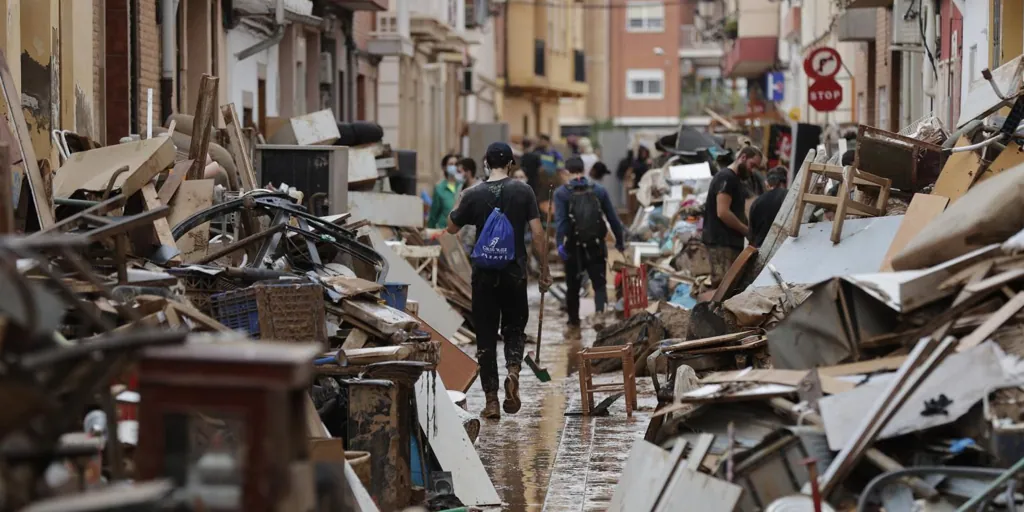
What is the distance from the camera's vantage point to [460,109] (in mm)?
46062

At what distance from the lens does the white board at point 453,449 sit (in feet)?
27.6

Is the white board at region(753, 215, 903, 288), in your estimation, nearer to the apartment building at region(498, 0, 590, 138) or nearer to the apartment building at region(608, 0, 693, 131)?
the apartment building at region(498, 0, 590, 138)

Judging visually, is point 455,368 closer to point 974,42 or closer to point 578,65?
point 974,42

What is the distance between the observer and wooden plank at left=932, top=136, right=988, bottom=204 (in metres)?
9.36

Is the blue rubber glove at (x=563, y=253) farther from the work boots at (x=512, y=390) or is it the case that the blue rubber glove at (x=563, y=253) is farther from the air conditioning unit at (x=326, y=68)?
the air conditioning unit at (x=326, y=68)

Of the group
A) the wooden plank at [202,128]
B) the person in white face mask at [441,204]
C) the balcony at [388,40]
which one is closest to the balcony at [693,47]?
the balcony at [388,40]

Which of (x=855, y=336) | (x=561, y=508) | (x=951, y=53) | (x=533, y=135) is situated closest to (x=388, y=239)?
(x=951, y=53)

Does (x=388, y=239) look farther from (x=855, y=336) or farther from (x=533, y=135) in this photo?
(x=533, y=135)

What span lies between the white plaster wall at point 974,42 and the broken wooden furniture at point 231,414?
10564 mm

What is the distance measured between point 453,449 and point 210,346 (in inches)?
166

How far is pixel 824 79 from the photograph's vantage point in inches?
906

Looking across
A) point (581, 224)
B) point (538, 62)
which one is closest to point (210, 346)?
point (581, 224)

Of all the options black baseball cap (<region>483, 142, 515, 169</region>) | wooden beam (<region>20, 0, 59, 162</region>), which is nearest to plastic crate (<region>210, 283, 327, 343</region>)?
black baseball cap (<region>483, 142, 515, 169</region>)

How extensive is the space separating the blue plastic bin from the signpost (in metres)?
13.6
